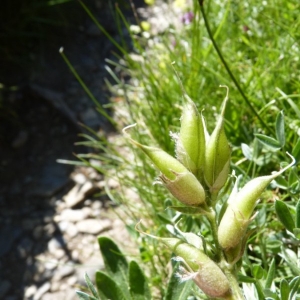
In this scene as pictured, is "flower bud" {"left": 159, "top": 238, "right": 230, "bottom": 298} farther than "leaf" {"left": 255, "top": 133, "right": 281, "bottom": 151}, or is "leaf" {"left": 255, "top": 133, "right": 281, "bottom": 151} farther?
"leaf" {"left": 255, "top": 133, "right": 281, "bottom": 151}

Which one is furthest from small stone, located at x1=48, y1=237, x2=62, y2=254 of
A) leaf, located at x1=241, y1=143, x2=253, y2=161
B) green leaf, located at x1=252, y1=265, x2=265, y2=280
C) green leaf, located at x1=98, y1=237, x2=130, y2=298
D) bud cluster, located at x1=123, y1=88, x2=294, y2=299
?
bud cluster, located at x1=123, y1=88, x2=294, y2=299

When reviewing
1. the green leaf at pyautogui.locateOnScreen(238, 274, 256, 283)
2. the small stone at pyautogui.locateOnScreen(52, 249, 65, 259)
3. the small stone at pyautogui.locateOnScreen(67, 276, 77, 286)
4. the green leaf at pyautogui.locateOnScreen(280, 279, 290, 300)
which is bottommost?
the small stone at pyautogui.locateOnScreen(67, 276, 77, 286)

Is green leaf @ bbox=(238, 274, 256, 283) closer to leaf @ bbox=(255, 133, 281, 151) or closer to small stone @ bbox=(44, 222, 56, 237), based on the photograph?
leaf @ bbox=(255, 133, 281, 151)

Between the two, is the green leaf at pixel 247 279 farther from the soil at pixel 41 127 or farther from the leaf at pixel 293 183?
the soil at pixel 41 127

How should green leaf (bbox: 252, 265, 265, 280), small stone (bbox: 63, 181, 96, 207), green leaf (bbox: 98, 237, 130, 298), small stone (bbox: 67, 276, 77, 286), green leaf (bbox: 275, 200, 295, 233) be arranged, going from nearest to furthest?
green leaf (bbox: 275, 200, 295, 233) < green leaf (bbox: 252, 265, 265, 280) < green leaf (bbox: 98, 237, 130, 298) < small stone (bbox: 67, 276, 77, 286) < small stone (bbox: 63, 181, 96, 207)

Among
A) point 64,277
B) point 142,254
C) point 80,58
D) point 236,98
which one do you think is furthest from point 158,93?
point 80,58

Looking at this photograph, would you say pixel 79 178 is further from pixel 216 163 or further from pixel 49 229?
pixel 216 163

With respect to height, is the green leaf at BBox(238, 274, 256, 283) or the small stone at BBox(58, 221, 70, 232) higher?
the green leaf at BBox(238, 274, 256, 283)

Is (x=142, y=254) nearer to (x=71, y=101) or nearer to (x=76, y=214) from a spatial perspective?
(x=76, y=214)
